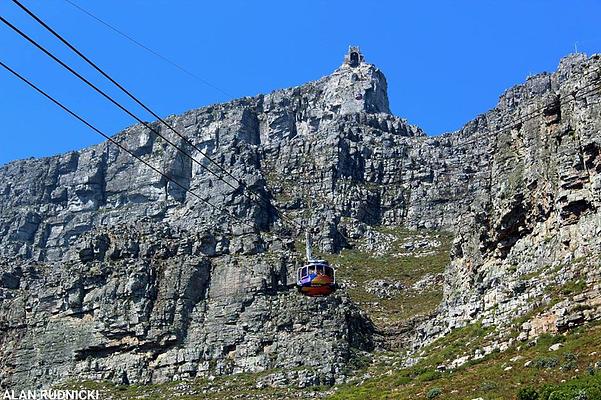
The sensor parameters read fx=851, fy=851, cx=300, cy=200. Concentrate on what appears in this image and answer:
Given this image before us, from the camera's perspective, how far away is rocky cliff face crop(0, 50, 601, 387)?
266 feet

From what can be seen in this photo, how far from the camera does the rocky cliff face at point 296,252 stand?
266 ft

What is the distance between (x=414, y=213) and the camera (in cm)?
16975

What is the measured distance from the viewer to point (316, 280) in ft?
184

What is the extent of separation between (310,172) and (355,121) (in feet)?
91.2

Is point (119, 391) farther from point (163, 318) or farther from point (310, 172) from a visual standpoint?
point (310, 172)

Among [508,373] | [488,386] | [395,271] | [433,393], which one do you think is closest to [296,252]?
[395,271]

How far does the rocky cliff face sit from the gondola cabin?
67.4 feet

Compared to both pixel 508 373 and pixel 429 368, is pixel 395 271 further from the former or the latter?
pixel 508 373

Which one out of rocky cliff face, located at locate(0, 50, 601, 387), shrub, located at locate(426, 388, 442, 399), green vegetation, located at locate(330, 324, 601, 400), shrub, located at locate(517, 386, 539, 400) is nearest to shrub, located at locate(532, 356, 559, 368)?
green vegetation, located at locate(330, 324, 601, 400)

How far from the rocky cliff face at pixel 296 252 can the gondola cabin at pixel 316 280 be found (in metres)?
20.6

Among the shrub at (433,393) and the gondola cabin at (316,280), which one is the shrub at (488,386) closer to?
the shrub at (433,393)

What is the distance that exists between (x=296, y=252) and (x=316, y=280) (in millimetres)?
81861

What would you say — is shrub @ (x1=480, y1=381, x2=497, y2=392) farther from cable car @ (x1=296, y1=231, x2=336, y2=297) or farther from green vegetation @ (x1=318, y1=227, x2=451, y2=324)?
green vegetation @ (x1=318, y1=227, x2=451, y2=324)

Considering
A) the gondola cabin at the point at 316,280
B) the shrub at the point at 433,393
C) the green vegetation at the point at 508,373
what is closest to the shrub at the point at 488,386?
the green vegetation at the point at 508,373
